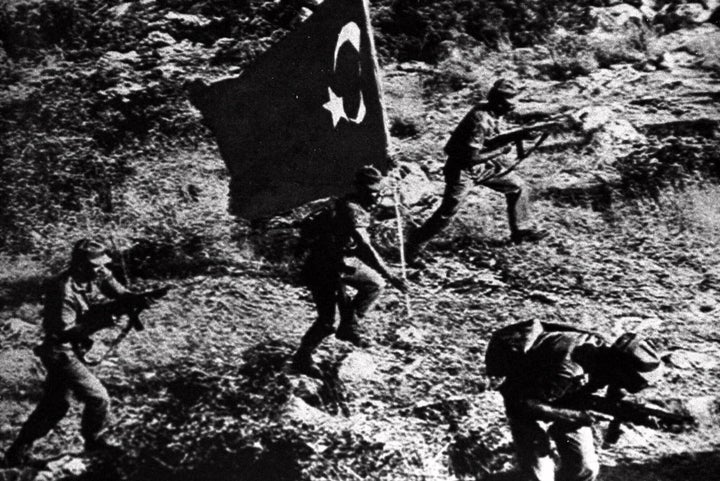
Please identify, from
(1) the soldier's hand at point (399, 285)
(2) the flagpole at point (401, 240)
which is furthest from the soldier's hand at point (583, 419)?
(1) the soldier's hand at point (399, 285)

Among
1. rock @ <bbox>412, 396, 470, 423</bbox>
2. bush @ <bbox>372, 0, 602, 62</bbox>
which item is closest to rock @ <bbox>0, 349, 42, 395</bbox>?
rock @ <bbox>412, 396, 470, 423</bbox>

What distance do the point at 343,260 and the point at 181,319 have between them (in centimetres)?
109

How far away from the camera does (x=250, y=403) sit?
19.6ft

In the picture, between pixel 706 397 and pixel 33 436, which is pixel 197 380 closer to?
pixel 33 436

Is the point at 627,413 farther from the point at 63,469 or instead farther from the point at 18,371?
the point at 18,371

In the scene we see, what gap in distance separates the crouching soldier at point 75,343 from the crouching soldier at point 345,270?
1219 mm

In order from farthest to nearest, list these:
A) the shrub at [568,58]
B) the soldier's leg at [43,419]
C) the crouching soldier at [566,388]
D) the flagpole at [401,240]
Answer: the shrub at [568,58]
the flagpole at [401,240]
the soldier's leg at [43,419]
the crouching soldier at [566,388]

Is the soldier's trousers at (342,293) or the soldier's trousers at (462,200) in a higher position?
the soldier's trousers at (462,200)

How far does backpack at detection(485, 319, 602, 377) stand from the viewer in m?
5.51

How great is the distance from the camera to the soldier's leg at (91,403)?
5949mm

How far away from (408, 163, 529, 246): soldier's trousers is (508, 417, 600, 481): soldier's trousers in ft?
4.36

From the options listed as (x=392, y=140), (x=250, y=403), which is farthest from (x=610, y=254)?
(x=250, y=403)

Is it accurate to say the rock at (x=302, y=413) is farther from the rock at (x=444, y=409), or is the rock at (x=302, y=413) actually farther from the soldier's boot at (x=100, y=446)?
the soldier's boot at (x=100, y=446)

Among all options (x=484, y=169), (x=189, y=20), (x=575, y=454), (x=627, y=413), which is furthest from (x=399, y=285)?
(x=189, y=20)
